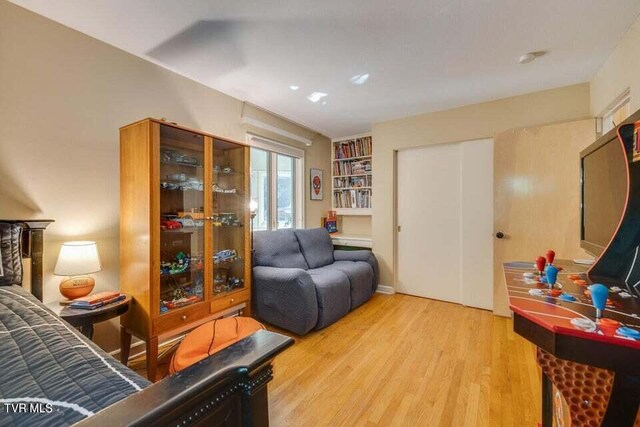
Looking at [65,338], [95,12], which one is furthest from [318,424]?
[95,12]

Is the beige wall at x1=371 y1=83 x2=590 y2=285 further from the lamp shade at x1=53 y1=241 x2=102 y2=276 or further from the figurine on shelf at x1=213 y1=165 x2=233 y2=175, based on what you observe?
the lamp shade at x1=53 y1=241 x2=102 y2=276

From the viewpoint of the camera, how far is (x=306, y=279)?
2.39m

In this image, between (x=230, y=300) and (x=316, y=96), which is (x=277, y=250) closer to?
(x=230, y=300)

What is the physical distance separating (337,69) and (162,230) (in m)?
1.83

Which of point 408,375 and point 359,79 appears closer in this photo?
point 408,375

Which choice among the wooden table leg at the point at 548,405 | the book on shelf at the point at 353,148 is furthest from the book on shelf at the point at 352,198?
the wooden table leg at the point at 548,405

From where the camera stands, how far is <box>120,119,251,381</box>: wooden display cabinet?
5.77ft

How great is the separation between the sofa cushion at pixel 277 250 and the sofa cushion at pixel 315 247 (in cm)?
7

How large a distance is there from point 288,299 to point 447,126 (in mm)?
2584

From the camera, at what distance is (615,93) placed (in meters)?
1.95

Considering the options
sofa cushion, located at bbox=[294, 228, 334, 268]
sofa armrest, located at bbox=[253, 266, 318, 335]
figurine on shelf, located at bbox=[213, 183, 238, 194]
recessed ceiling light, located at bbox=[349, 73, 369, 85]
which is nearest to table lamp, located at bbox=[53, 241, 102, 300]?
figurine on shelf, located at bbox=[213, 183, 238, 194]

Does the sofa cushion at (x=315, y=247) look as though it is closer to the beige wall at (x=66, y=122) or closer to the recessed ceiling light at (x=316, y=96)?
the recessed ceiling light at (x=316, y=96)

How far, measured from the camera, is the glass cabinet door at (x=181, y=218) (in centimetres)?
192

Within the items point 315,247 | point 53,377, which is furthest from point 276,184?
point 53,377
